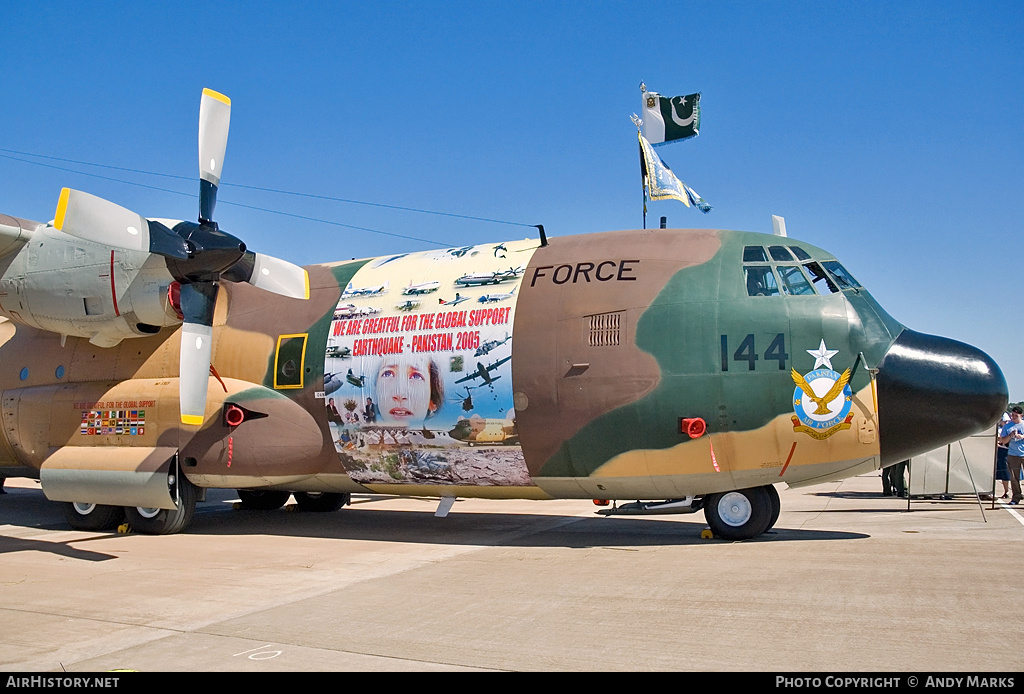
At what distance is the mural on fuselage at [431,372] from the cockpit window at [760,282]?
3.12 meters

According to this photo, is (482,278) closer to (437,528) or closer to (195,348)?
(437,528)

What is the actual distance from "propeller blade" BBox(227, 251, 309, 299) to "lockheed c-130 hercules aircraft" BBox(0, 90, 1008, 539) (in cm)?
3

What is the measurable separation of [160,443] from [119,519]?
5.89ft

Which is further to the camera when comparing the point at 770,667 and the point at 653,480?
the point at 653,480

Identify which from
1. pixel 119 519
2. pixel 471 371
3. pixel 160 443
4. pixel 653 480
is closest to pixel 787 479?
pixel 653 480

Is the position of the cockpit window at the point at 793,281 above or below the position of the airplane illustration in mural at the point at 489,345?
above

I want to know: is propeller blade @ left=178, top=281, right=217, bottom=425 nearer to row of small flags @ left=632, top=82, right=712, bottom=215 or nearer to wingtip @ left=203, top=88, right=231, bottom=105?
wingtip @ left=203, top=88, right=231, bottom=105

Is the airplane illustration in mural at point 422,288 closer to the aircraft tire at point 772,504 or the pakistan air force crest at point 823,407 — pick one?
the pakistan air force crest at point 823,407

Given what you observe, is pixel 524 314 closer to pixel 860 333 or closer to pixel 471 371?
pixel 471 371

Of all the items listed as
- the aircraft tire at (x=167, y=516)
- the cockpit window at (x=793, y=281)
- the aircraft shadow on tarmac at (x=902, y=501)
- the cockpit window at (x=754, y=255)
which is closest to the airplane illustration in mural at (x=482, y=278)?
the cockpit window at (x=754, y=255)

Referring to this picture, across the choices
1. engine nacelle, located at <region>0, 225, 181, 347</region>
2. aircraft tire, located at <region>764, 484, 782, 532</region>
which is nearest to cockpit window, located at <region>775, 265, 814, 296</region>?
aircraft tire, located at <region>764, 484, 782, 532</region>

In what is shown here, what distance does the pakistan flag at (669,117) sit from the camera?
16438mm

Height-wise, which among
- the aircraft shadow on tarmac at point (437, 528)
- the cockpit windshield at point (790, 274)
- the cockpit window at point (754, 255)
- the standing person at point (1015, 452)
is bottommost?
the aircraft shadow on tarmac at point (437, 528)

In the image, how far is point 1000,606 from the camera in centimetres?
733
